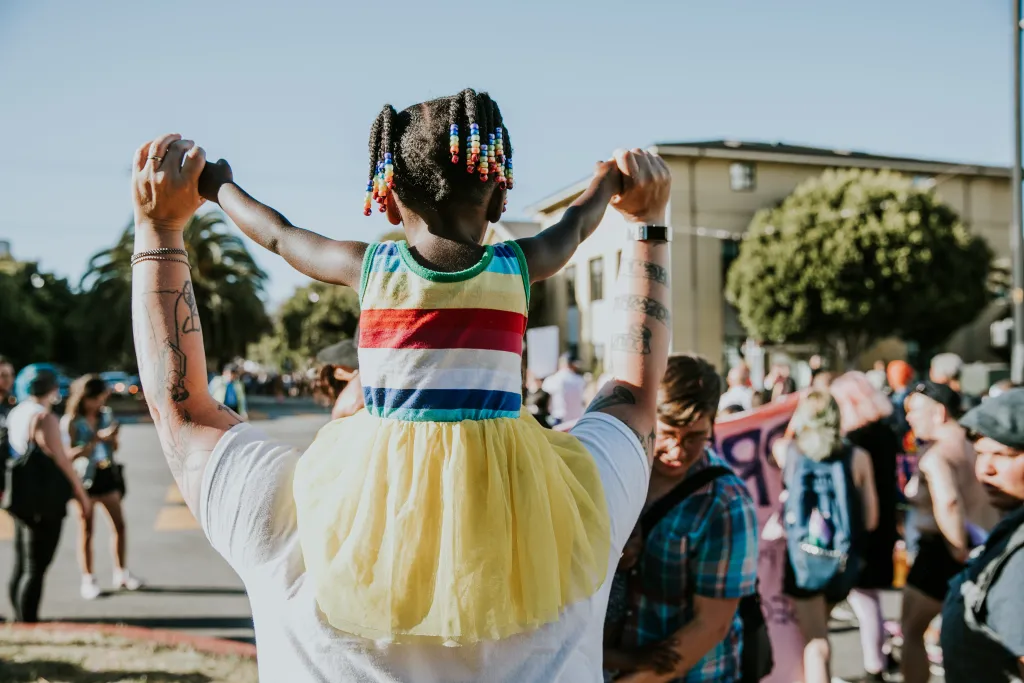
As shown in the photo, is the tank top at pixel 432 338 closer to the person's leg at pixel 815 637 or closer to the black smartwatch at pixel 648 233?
the black smartwatch at pixel 648 233

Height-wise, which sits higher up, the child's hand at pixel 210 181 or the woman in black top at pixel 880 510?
the child's hand at pixel 210 181

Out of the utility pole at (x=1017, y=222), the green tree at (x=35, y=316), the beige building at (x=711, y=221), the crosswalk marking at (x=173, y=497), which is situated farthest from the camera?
the green tree at (x=35, y=316)

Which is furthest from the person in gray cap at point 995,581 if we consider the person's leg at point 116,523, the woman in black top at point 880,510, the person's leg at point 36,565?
the person's leg at point 116,523

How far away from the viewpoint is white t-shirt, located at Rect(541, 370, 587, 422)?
11.1 metres

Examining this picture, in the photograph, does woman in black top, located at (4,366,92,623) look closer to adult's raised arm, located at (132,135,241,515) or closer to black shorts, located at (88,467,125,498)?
black shorts, located at (88,467,125,498)

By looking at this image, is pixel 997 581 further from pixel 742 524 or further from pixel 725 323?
pixel 725 323

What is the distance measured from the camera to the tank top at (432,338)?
1191mm

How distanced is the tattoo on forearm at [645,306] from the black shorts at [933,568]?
3837 millimetres

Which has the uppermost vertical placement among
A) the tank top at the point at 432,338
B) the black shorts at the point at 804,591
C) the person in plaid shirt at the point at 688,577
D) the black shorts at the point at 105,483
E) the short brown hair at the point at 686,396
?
the tank top at the point at 432,338

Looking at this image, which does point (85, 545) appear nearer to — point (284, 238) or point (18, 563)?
point (18, 563)

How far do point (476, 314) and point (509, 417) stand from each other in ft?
0.56

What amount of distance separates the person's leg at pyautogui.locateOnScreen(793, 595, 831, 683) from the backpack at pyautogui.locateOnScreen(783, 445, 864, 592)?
96mm

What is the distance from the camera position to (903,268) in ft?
84.9

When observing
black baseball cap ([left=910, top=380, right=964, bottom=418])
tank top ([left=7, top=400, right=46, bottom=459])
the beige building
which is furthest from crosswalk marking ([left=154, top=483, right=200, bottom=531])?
the beige building
